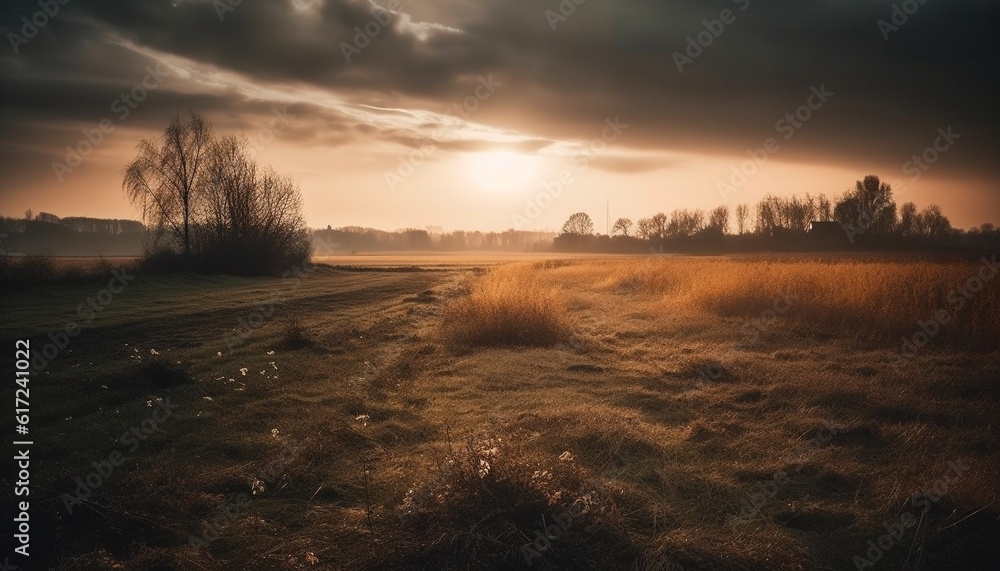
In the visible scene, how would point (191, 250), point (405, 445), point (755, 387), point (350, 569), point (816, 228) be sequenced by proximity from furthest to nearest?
point (816, 228) < point (191, 250) < point (755, 387) < point (405, 445) < point (350, 569)

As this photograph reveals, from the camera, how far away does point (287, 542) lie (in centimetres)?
419

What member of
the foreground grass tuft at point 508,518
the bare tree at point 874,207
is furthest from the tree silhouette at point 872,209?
the foreground grass tuft at point 508,518

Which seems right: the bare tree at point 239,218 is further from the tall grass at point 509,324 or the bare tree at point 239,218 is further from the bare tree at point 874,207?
the bare tree at point 874,207

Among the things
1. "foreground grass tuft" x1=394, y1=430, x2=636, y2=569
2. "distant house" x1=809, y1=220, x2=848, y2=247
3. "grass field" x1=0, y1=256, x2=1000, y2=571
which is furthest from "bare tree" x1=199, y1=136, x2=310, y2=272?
"distant house" x1=809, y1=220, x2=848, y2=247

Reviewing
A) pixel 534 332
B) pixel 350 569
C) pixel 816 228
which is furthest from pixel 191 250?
pixel 816 228

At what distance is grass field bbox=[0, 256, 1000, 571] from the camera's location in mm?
3977

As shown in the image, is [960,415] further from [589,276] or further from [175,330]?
[589,276]

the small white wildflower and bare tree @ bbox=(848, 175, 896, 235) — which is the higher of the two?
bare tree @ bbox=(848, 175, 896, 235)

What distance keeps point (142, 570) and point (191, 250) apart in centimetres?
3810

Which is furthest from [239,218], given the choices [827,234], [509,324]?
[827,234]

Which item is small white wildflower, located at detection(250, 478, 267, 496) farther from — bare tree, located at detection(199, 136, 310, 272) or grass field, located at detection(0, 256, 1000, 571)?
bare tree, located at detection(199, 136, 310, 272)

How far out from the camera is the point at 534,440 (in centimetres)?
615

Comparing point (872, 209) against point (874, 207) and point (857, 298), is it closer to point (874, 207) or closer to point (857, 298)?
point (874, 207)

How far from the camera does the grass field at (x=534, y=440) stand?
3.98 metres
